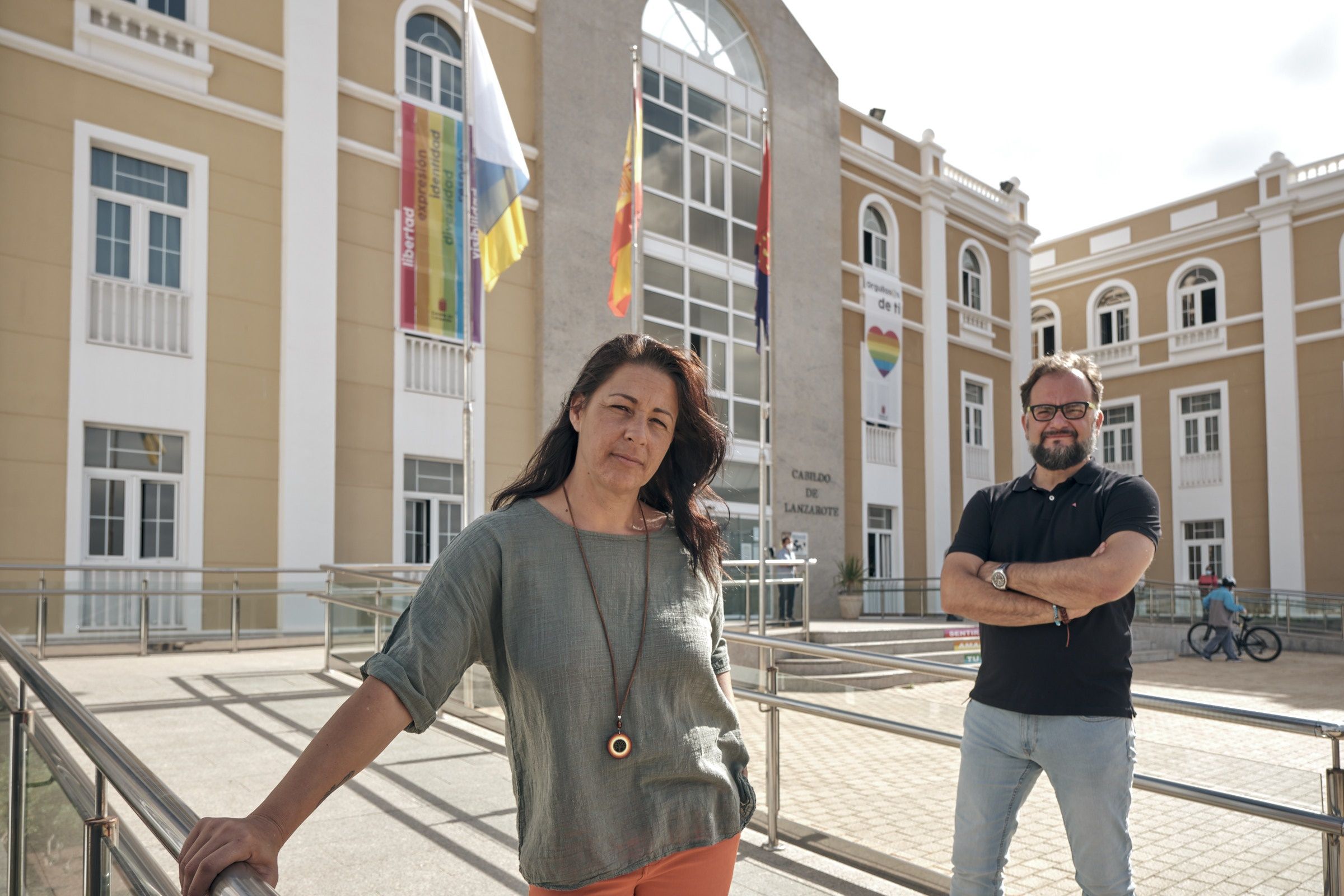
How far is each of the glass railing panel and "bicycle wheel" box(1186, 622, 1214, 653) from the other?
20.4 m

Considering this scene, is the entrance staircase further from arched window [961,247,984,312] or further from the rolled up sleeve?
arched window [961,247,984,312]

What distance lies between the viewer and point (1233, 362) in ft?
96.4

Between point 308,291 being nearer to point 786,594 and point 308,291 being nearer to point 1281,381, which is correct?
point 786,594

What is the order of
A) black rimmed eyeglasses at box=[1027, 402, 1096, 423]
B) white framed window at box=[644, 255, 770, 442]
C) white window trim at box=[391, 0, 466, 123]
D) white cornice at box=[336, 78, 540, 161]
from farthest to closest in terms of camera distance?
white framed window at box=[644, 255, 770, 442]
white window trim at box=[391, 0, 466, 123]
white cornice at box=[336, 78, 540, 161]
black rimmed eyeglasses at box=[1027, 402, 1096, 423]

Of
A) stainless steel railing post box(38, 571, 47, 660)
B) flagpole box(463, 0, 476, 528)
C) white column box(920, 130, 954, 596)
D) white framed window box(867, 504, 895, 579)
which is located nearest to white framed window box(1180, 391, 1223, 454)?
white column box(920, 130, 954, 596)

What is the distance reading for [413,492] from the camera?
16.4m

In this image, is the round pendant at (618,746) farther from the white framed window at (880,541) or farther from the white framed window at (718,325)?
the white framed window at (880,541)

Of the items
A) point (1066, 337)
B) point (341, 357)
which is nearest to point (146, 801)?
point (341, 357)

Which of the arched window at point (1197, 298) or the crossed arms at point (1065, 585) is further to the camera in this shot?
the arched window at point (1197, 298)

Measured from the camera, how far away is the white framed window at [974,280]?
28.5 metres

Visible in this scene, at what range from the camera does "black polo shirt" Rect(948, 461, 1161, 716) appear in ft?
9.10

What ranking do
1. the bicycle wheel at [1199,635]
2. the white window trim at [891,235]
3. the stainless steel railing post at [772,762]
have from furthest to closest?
the white window trim at [891,235] → the bicycle wheel at [1199,635] → the stainless steel railing post at [772,762]

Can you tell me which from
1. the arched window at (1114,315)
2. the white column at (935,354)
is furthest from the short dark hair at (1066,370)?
the arched window at (1114,315)

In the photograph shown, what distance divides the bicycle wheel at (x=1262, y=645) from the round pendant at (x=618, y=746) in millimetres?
20854
